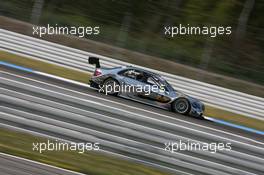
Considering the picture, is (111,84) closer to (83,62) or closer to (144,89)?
(144,89)

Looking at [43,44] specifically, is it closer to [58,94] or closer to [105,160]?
[58,94]

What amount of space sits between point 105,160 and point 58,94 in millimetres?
4490

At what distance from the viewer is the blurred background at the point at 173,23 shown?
773 inches

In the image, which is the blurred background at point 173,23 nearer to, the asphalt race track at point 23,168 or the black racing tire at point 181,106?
the black racing tire at point 181,106

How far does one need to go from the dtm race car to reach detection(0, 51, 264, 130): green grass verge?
186 centimetres

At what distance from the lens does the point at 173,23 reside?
23.1m

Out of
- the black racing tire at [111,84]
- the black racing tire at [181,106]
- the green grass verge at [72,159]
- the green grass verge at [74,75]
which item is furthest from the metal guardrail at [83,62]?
the green grass verge at [72,159]

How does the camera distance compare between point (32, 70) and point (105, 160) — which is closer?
point (105, 160)

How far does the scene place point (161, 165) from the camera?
9.37m

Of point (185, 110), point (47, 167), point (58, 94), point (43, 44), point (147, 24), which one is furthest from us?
point (147, 24)

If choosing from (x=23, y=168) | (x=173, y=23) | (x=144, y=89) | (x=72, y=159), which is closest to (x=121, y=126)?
(x=72, y=159)

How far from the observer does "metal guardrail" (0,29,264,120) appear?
1742 cm

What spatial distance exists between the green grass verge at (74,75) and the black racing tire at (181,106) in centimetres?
181

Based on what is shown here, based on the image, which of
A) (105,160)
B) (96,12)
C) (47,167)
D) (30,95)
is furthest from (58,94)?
(96,12)
